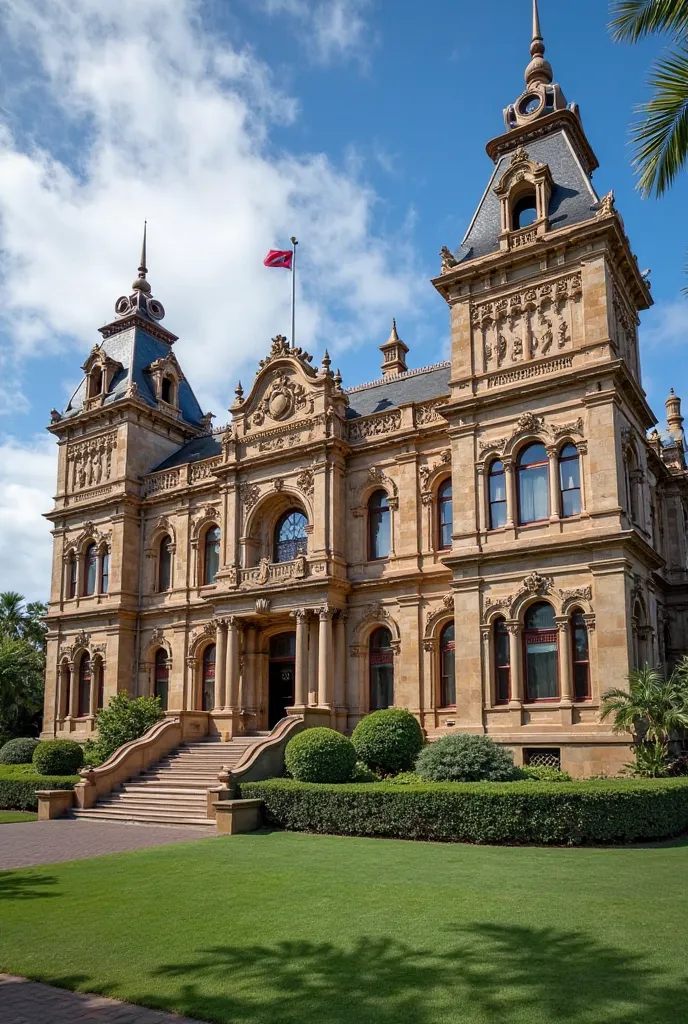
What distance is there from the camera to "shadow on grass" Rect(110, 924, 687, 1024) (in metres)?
7.56

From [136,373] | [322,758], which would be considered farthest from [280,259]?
[322,758]

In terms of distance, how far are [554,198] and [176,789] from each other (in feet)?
72.7

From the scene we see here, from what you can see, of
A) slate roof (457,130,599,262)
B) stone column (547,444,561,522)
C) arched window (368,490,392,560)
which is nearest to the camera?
stone column (547,444,561,522)

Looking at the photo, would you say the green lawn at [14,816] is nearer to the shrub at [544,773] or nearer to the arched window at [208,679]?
the arched window at [208,679]

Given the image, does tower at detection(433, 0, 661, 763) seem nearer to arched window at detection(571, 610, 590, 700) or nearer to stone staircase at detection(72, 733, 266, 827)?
arched window at detection(571, 610, 590, 700)

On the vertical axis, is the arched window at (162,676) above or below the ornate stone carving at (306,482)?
below

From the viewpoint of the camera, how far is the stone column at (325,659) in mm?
29438

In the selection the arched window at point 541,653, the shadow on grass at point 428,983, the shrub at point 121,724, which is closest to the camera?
the shadow on grass at point 428,983

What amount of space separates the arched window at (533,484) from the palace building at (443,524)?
7 centimetres

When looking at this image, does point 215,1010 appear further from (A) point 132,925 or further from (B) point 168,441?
(B) point 168,441

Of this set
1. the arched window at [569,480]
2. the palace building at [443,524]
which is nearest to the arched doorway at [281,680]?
the palace building at [443,524]

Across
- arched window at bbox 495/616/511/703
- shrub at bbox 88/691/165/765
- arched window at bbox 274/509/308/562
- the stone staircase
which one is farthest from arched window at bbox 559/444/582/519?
shrub at bbox 88/691/165/765

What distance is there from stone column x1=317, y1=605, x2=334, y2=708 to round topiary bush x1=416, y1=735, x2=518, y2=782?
7955 mm

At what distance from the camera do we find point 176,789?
25.8 metres
